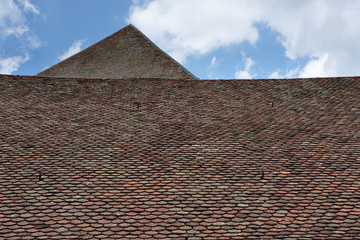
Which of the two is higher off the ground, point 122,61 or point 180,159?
point 122,61

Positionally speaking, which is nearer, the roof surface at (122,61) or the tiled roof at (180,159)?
the tiled roof at (180,159)

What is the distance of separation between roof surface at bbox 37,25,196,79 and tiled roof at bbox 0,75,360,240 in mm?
4370

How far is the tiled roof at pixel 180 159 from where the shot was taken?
6449mm

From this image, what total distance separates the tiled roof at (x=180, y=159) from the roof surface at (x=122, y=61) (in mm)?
4370

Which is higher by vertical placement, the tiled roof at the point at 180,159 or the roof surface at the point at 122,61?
the roof surface at the point at 122,61

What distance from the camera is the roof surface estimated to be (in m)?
17.1

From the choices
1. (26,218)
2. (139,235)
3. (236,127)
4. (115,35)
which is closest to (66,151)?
(26,218)

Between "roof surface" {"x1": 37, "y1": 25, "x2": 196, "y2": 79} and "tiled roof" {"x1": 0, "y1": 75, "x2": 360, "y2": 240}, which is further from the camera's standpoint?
"roof surface" {"x1": 37, "y1": 25, "x2": 196, "y2": 79}

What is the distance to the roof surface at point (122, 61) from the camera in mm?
17141

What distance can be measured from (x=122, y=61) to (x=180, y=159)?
1091cm

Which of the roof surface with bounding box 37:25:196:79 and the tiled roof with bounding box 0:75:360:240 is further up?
the roof surface with bounding box 37:25:196:79

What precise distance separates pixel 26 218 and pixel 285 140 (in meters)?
5.66

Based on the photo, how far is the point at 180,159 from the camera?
8.45 metres

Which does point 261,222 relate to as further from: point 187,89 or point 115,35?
point 115,35
